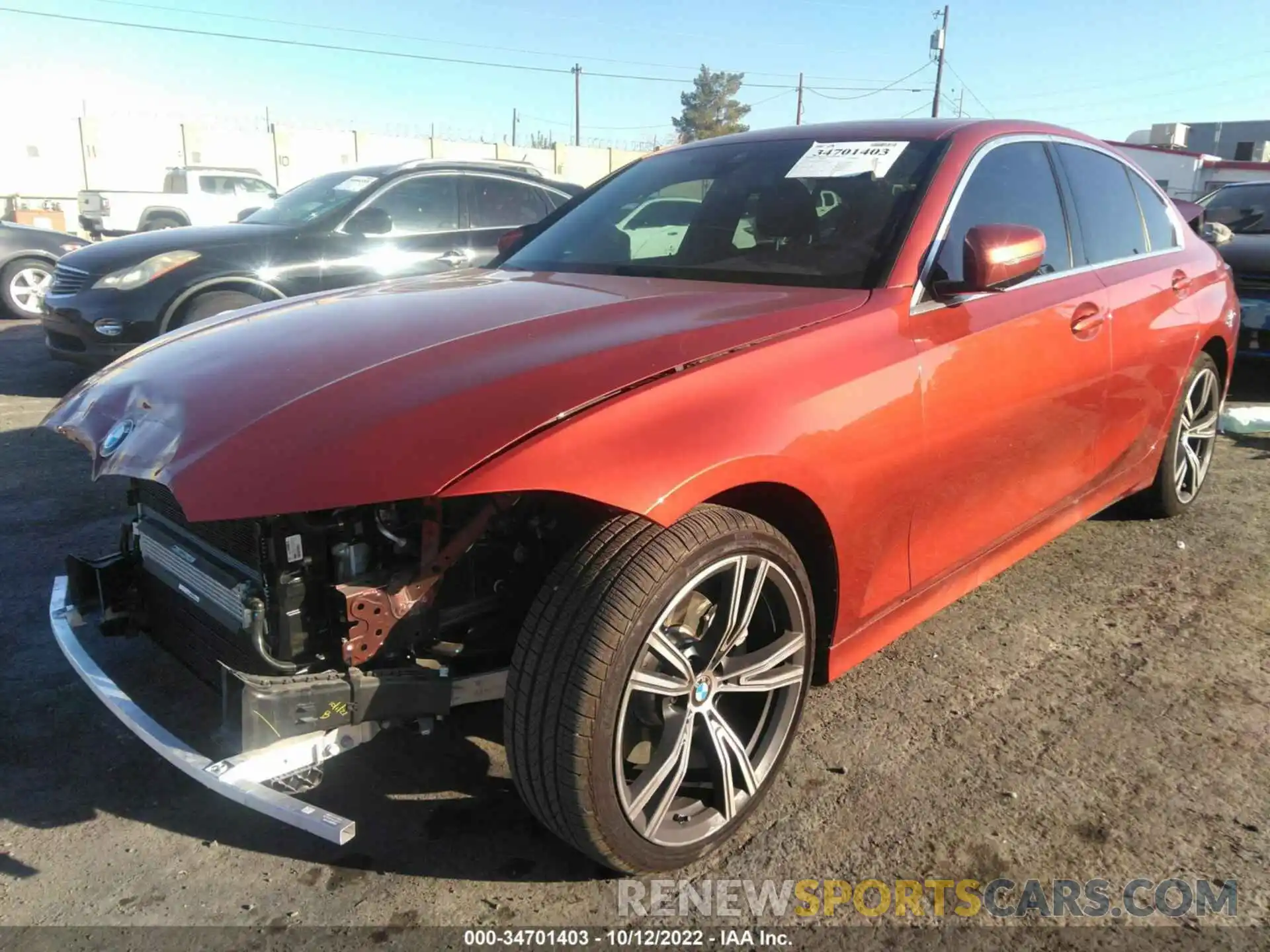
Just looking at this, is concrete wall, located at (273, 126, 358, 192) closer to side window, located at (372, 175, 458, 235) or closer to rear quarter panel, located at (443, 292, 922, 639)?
side window, located at (372, 175, 458, 235)

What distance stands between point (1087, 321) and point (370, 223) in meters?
5.08

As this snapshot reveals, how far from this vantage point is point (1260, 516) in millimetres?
4535

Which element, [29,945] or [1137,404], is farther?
[1137,404]

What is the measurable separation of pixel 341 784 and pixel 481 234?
555 cm

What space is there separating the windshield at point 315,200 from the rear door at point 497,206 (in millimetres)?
781

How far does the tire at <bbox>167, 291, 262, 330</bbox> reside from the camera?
625 centimetres

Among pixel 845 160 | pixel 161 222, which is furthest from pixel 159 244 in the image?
pixel 161 222

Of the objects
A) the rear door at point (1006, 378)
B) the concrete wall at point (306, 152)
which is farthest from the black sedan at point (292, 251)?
the concrete wall at point (306, 152)

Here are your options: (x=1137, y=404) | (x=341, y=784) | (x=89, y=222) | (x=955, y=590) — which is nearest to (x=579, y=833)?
(x=341, y=784)

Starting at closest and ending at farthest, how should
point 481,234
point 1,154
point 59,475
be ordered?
point 59,475
point 481,234
point 1,154

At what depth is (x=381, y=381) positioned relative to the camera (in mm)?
2025

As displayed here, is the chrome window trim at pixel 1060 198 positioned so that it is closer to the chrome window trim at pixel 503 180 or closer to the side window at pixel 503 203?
the chrome window trim at pixel 503 180

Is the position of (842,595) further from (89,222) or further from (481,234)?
(89,222)

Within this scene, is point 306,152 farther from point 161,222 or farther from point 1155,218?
point 1155,218
